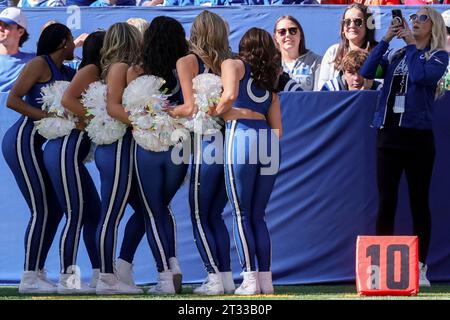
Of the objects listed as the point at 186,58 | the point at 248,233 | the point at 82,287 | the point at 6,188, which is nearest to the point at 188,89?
the point at 186,58

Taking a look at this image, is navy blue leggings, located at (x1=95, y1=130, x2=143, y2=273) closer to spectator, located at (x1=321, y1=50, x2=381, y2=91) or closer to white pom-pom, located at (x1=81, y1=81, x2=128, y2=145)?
white pom-pom, located at (x1=81, y1=81, x2=128, y2=145)

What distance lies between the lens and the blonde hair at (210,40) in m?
7.99

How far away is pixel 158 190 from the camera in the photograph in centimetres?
806

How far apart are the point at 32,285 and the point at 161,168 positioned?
1328 mm

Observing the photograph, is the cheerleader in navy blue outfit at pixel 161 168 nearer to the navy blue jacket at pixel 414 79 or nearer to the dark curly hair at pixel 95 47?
the dark curly hair at pixel 95 47

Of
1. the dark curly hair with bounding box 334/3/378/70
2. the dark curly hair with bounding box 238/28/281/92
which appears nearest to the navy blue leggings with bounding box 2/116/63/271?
the dark curly hair with bounding box 238/28/281/92

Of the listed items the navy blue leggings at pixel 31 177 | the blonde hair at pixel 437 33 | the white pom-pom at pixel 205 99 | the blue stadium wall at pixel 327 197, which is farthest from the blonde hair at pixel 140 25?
the blonde hair at pixel 437 33

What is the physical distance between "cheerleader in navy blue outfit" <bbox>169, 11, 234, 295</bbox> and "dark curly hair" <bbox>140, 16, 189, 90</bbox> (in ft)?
0.46

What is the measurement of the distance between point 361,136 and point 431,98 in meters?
0.65

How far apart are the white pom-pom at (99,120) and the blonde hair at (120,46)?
7.8 inches

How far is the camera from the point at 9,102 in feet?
27.8

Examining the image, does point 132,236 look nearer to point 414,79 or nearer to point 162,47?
point 162,47

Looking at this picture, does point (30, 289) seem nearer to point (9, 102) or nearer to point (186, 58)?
point (9, 102)

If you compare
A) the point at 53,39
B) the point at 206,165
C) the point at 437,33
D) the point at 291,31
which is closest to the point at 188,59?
the point at 206,165
